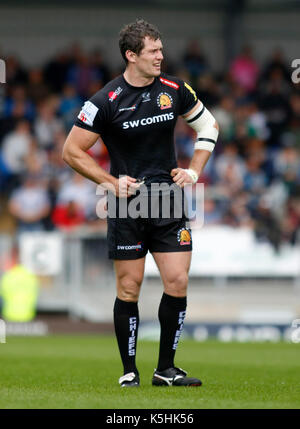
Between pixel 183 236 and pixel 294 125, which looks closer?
pixel 183 236

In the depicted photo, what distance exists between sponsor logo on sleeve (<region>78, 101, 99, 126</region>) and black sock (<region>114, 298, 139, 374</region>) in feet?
4.12

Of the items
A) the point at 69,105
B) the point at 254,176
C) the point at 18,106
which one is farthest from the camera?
the point at 69,105

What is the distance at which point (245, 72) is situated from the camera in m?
20.4

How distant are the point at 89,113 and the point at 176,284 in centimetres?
131

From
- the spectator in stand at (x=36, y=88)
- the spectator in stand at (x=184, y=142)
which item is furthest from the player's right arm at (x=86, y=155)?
the spectator in stand at (x=36, y=88)

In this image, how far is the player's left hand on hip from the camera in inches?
267

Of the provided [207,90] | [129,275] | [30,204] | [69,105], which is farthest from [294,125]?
[129,275]

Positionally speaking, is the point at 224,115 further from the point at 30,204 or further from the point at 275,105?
the point at 30,204

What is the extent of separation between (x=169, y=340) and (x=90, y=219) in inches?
335

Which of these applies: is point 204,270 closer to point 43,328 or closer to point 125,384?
point 43,328

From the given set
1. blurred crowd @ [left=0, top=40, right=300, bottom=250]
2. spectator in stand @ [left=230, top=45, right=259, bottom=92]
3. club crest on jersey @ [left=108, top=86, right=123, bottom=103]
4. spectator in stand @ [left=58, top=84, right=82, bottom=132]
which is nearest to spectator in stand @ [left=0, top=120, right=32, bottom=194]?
blurred crowd @ [left=0, top=40, right=300, bottom=250]

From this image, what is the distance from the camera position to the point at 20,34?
2139 centimetres

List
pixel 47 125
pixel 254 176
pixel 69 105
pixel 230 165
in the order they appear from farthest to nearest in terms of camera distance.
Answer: pixel 69 105, pixel 47 125, pixel 254 176, pixel 230 165

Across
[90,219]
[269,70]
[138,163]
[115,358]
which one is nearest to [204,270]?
[90,219]
